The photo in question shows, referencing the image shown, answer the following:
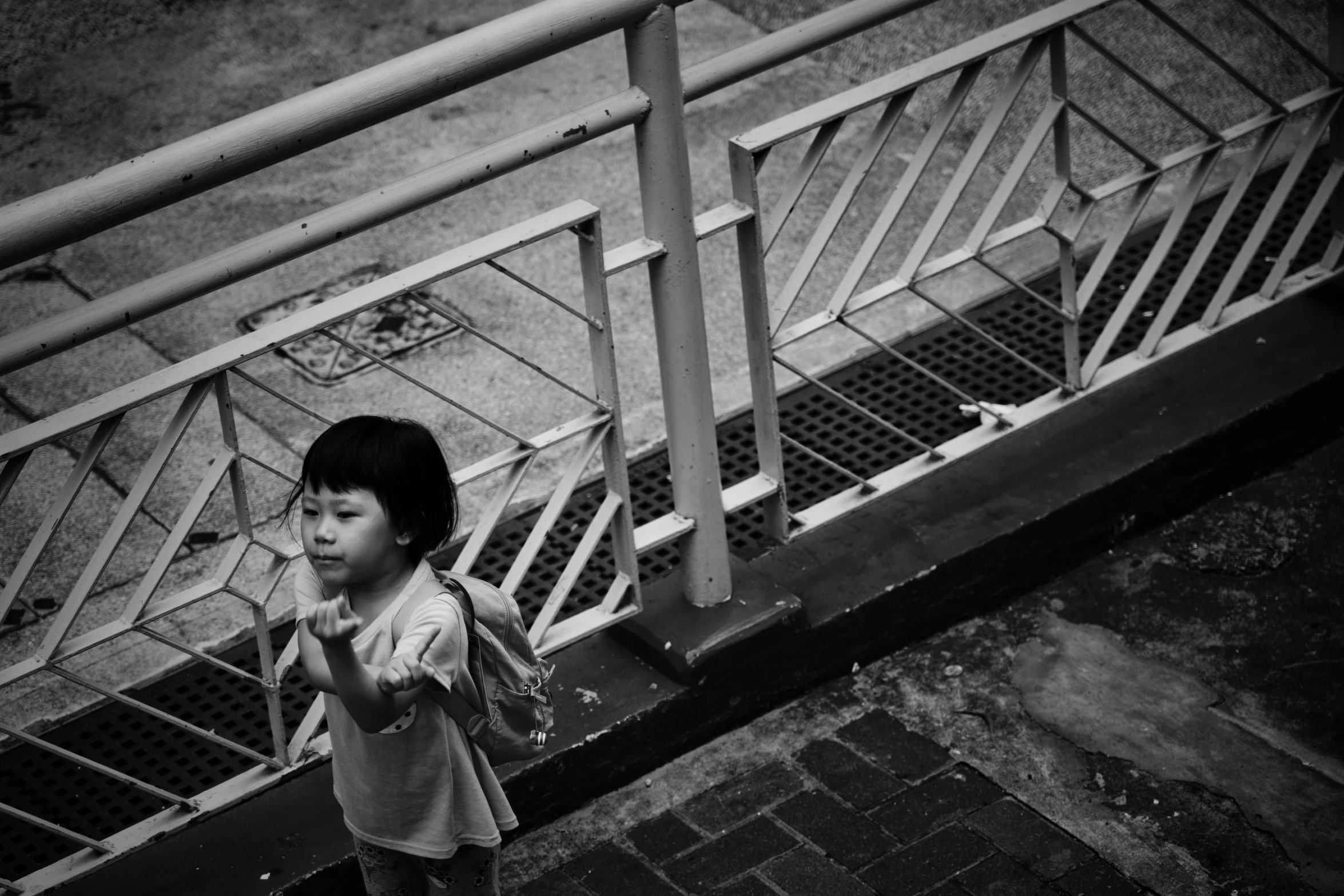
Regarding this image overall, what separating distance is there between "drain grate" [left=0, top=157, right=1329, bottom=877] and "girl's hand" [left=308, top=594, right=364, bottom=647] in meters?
1.44

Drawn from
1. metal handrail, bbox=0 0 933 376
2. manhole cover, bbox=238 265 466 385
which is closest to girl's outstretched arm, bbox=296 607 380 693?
metal handrail, bbox=0 0 933 376

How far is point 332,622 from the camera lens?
1.90 metres

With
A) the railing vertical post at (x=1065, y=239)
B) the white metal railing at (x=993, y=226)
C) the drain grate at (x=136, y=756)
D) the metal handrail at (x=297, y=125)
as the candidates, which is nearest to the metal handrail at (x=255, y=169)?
the metal handrail at (x=297, y=125)

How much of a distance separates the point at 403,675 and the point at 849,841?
1.35m

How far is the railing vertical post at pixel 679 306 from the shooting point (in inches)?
110

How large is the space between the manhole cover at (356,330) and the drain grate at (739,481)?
1.02 metres

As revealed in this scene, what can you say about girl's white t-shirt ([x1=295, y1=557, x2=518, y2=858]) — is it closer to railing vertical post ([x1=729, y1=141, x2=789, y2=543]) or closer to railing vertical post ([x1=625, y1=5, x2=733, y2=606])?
railing vertical post ([x1=625, y1=5, x2=733, y2=606])

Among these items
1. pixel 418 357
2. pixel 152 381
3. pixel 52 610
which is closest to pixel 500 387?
pixel 418 357

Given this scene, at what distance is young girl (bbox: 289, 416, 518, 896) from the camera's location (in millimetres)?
2100

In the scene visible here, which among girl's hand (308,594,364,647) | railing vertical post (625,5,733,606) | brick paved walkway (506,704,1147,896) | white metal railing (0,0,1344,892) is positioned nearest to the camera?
girl's hand (308,594,364,647)

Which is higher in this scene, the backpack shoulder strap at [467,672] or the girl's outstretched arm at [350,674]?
the girl's outstretched arm at [350,674]

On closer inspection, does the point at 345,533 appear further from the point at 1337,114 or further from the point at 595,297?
the point at 1337,114

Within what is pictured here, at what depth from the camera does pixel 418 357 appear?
4.73 metres

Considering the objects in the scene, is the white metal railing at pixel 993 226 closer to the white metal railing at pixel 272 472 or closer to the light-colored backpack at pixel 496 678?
the white metal railing at pixel 272 472
